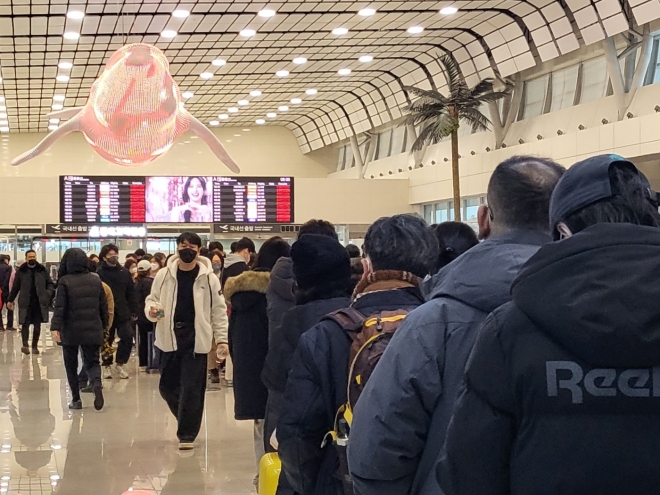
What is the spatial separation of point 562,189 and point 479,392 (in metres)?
0.41

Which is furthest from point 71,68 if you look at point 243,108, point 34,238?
point 243,108

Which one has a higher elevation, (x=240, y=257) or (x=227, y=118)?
(x=227, y=118)

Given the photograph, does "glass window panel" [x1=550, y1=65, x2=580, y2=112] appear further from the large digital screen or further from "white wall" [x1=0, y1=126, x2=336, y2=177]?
"white wall" [x1=0, y1=126, x2=336, y2=177]

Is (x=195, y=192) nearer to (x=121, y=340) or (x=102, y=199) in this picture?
(x=102, y=199)

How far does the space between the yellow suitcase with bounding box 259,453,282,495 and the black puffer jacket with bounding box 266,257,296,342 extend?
1498 millimetres

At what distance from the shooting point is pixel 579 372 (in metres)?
1.67

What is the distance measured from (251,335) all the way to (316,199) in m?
20.7

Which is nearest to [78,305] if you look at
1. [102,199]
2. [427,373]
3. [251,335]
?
[251,335]

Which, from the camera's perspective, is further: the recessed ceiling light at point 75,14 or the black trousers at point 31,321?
the recessed ceiling light at point 75,14

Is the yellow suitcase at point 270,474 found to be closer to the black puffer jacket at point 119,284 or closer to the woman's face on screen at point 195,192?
the black puffer jacket at point 119,284

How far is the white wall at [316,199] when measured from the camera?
26.2m

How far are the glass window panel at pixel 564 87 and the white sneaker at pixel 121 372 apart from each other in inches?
473

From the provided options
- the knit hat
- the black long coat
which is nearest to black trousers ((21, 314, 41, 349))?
the knit hat

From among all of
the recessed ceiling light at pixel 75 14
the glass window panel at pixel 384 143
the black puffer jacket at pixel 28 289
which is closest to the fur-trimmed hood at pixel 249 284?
the black puffer jacket at pixel 28 289
